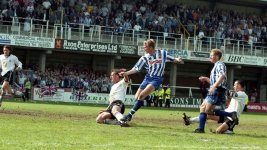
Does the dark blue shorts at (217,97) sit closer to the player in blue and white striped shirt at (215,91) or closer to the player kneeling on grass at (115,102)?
the player in blue and white striped shirt at (215,91)

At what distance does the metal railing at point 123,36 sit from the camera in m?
38.4

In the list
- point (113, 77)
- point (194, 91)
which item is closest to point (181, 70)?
point (194, 91)

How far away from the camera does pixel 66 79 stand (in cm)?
3959

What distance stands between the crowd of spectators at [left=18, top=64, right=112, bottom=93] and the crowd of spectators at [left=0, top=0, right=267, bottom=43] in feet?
12.0

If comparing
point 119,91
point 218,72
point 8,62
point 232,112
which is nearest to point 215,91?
point 218,72

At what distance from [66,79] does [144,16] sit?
10.3 m

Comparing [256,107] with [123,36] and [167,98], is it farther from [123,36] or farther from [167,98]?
[123,36]

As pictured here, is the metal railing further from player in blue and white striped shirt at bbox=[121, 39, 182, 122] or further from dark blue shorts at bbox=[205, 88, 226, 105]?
dark blue shorts at bbox=[205, 88, 226, 105]

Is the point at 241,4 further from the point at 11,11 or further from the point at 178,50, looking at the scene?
the point at 11,11

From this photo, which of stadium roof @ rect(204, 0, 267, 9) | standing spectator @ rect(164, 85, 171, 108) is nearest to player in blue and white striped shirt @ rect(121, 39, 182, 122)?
standing spectator @ rect(164, 85, 171, 108)

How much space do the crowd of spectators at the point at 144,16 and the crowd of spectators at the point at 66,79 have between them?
3644 mm

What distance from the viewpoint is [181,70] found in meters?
52.3

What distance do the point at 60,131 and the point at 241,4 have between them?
49.8 metres

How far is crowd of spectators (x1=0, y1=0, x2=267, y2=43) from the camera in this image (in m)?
39.5
